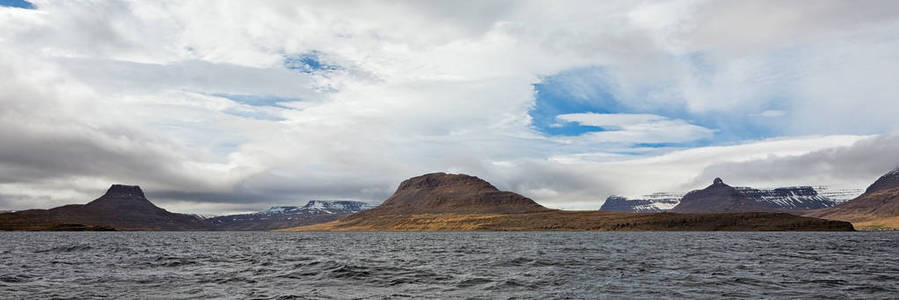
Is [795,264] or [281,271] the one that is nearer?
[281,271]

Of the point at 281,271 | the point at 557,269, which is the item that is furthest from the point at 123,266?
the point at 557,269

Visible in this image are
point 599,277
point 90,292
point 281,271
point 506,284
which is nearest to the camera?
point 90,292

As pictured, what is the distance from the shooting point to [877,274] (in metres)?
48.6

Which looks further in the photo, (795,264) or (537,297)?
(795,264)

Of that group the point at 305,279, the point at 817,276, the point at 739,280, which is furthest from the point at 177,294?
the point at 817,276

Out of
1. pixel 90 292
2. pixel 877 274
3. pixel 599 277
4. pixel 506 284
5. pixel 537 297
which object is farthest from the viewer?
pixel 877 274

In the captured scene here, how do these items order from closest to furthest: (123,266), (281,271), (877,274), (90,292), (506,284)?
(90,292) < (506,284) < (877,274) < (281,271) < (123,266)

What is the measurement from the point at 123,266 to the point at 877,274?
7040 centimetres

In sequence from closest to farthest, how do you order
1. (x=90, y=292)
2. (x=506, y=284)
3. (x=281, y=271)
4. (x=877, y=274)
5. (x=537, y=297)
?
(x=537, y=297), (x=90, y=292), (x=506, y=284), (x=877, y=274), (x=281, y=271)

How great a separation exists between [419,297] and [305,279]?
14383mm

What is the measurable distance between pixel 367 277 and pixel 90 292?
19320 millimetres

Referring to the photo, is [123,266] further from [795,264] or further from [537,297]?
[795,264]

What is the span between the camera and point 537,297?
35.1 metres

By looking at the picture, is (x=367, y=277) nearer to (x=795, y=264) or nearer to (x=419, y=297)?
(x=419, y=297)
